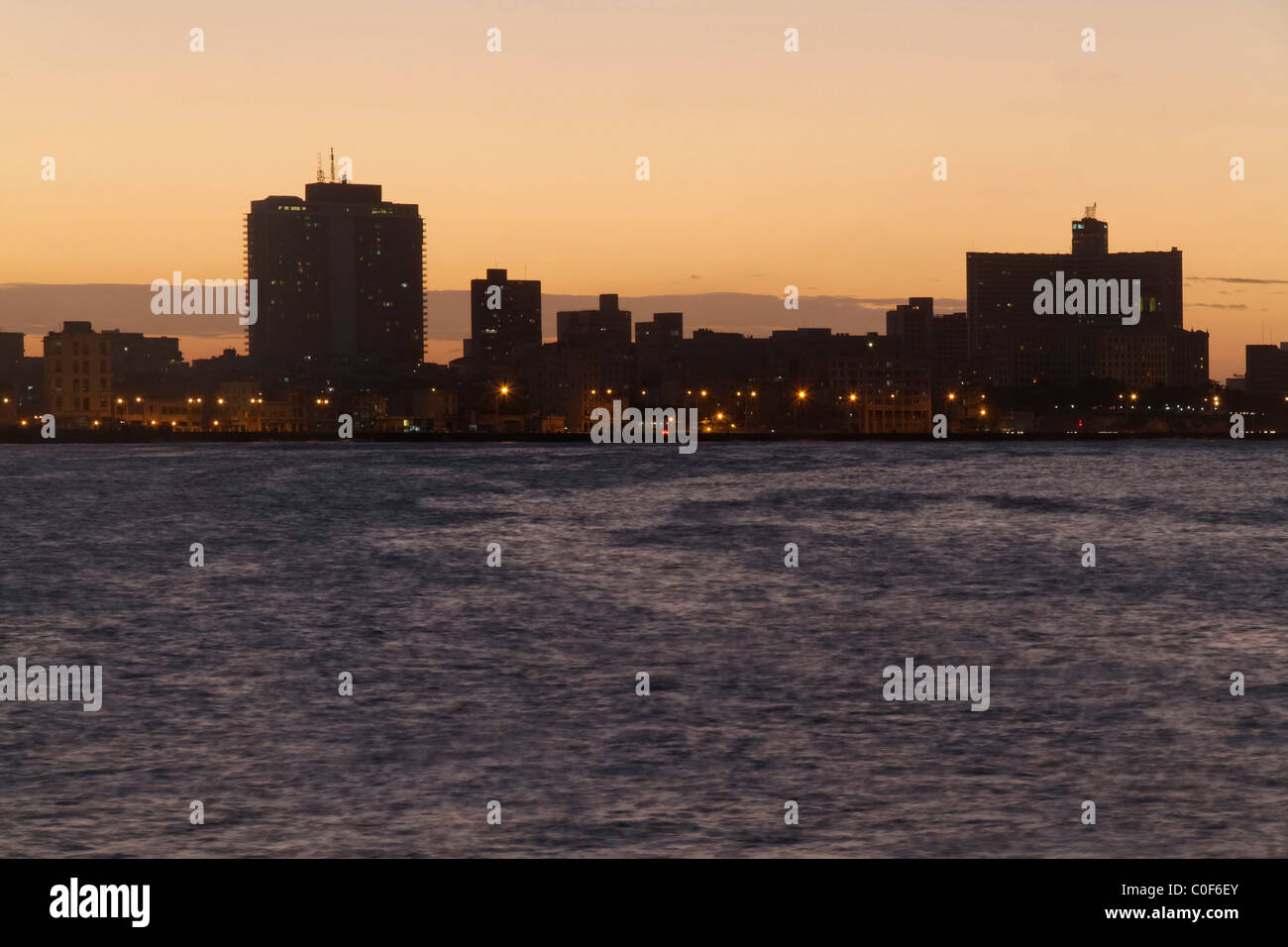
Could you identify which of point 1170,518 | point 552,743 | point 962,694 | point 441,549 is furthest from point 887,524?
point 552,743

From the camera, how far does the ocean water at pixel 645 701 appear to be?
1522 cm

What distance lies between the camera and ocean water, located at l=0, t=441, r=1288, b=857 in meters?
15.2

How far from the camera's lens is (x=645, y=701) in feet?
76.2

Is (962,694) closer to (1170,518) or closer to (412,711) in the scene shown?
(412,711)

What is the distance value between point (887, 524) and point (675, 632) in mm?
48085

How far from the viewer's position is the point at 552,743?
64.3 feet

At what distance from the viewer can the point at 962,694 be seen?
77.4 ft

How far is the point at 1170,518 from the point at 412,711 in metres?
74.9
